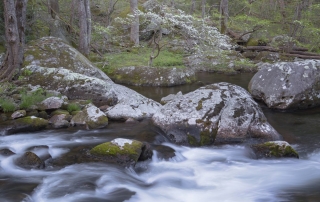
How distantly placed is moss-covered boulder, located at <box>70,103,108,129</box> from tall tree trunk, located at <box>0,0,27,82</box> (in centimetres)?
306

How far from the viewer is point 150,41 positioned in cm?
2261

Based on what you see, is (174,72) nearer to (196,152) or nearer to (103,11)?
(196,152)

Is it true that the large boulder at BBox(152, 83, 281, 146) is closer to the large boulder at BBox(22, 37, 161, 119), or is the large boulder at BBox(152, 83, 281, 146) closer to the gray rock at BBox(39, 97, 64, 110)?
the large boulder at BBox(22, 37, 161, 119)

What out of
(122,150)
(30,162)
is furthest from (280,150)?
(30,162)

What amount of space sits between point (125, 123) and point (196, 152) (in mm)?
2584

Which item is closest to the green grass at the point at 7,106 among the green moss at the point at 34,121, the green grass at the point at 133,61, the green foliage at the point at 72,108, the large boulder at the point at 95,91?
the green moss at the point at 34,121

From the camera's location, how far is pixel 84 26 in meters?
15.0

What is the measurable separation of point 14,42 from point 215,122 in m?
6.78

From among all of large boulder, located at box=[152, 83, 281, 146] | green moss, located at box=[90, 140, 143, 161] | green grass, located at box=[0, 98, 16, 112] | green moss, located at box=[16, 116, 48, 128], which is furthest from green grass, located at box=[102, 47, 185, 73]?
green moss, located at box=[90, 140, 143, 161]

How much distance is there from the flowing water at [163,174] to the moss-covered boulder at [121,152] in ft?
0.50

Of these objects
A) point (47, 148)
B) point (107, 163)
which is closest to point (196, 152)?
point (107, 163)

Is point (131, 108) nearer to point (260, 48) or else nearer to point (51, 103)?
point (51, 103)

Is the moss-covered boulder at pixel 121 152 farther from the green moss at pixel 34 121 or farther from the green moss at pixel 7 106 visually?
the green moss at pixel 7 106

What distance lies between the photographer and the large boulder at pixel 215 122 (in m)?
7.46
